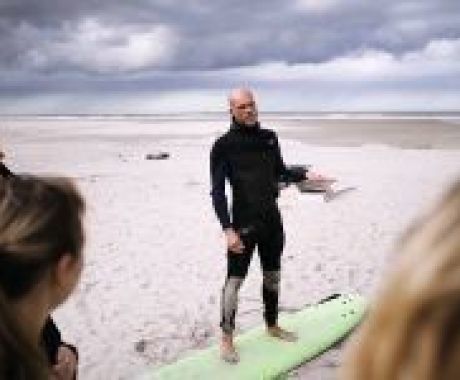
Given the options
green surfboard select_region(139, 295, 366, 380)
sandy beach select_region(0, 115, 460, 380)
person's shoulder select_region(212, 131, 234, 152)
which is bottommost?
sandy beach select_region(0, 115, 460, 380)

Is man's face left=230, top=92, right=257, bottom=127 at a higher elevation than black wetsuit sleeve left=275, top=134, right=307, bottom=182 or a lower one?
higher

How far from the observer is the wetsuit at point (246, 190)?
5598 millimetres

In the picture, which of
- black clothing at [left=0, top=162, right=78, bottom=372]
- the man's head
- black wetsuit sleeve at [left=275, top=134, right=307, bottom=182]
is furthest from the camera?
black wetsuit sleeve at [left=275, top=134, right=307, bottom=182]

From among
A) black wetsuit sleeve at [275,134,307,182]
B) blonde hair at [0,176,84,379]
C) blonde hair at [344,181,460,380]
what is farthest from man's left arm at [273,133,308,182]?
blonde hair at [344,181,460,380]

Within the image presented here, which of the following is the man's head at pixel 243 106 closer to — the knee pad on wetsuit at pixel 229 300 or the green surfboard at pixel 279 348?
the knee pad on wetsuit at pixel 229 300

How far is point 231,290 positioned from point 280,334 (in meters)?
0.79

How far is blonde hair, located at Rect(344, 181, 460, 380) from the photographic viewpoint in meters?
0.85

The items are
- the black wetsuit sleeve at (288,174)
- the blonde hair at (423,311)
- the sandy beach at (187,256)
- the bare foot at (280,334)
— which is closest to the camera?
the blonde hair at (423,311)

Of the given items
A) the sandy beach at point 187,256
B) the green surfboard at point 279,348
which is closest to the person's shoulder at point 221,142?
the green surfboard at point 279,348

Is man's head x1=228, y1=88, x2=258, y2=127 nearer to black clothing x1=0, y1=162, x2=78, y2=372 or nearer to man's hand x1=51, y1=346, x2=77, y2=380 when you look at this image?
black clothing x1=0, y1=162, x2=78, y2=372

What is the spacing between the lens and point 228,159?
564cm

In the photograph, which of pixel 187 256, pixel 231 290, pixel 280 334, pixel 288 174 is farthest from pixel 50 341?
pixel 187 256

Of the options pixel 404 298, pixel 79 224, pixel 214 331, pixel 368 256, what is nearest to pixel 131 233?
pixel 368 256

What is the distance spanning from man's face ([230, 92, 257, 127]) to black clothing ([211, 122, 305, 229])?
0.05 m
